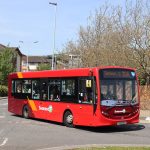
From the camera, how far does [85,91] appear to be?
1916 cm

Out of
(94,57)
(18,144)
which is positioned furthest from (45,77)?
(94,57)

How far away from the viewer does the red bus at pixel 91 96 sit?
60.4 feet

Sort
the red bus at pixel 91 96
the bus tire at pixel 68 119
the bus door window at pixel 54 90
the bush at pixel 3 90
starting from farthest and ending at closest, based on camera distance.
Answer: the bush at pixel 3 90 → the bus door window at pixel 54 90 → the bus tire at pixel 68 119 → the red bus at pixel 91 96

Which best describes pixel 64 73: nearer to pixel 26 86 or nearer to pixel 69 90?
pixel 69 90

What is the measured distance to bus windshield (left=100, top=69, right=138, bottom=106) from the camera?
18500 millimetres

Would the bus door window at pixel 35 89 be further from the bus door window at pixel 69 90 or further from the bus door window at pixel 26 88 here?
the bus door window at pixel 69 90

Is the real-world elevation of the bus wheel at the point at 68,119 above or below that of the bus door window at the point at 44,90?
below

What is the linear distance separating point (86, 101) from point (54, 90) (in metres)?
3.09

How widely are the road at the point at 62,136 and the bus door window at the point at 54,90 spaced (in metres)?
1.33

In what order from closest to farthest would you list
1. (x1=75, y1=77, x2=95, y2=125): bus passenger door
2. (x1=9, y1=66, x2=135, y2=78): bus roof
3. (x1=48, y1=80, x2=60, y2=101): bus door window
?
(x1=75, y1=77, x2=95, y2=125): bus passenger door < (x1=9, y1=66, x2=135, y2=78): bus roof < (x1=48, y1=80, x2=60, y2=101): bus door window

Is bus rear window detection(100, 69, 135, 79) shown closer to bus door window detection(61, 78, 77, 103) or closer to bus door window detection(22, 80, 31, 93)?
bus door window detection(61, 78, 77, 103)

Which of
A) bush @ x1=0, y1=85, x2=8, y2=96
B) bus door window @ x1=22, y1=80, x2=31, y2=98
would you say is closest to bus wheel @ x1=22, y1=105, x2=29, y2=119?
bus door window @ x1=22, y1=80, x2=31, y2=98

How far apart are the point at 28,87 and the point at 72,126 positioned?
5210 mm

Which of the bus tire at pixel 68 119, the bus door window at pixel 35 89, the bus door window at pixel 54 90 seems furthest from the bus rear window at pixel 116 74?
the bus door window at pixel 35 89
